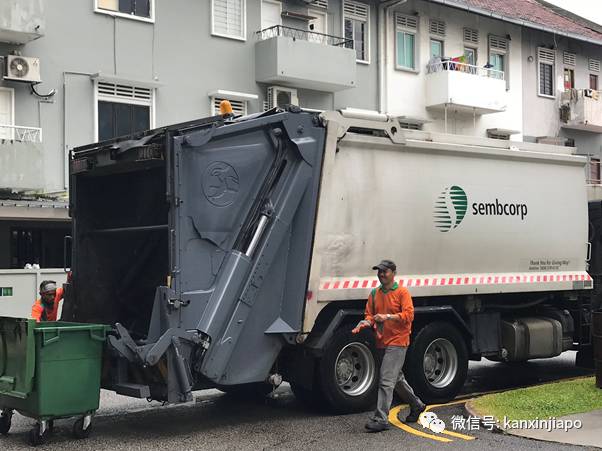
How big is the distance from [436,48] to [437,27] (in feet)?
2.05

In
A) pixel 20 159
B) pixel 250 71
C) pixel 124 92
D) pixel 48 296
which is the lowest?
pixel 48 296

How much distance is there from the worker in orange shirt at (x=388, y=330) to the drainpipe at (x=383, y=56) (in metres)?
17.1

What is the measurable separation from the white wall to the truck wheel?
1665 cm

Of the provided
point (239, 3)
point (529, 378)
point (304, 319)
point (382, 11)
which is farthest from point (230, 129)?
point (382, 11)

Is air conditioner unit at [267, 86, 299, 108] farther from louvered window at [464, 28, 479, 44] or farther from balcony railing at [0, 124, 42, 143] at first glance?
louvered window at [464, 28, 479, 44]

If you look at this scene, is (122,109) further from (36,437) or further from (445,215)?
(36,437)

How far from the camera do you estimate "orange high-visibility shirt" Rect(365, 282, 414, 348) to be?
26.9 ft

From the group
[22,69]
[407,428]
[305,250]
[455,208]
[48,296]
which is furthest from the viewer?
[22,69]

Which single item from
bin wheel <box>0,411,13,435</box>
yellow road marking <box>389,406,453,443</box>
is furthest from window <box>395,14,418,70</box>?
bin wheel <box>0,411,13,435</box>

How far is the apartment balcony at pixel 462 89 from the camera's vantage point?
25547 millimetres

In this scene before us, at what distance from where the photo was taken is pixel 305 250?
868cm

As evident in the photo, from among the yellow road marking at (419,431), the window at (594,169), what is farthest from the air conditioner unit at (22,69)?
the window at (594,169)

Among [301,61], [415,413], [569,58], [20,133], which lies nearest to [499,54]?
[569,58]

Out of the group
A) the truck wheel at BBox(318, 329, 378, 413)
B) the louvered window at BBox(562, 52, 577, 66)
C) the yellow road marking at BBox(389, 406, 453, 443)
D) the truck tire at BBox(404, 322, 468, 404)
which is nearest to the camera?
the yellow road marking at BBox(389, 406, 453, 443)
